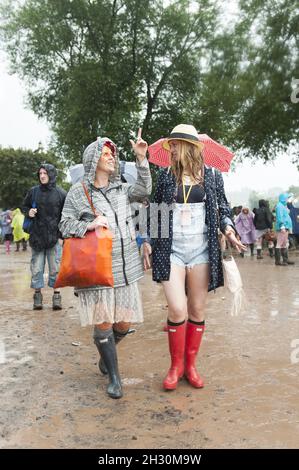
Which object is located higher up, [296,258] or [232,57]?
[232,57]

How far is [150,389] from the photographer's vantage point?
3912 millimetres

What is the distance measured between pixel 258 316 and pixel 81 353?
254 cm

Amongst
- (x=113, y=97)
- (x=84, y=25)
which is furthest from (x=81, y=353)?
(x=84, y=25)

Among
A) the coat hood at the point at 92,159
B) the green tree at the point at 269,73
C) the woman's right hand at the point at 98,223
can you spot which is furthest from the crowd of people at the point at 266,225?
the woman's right hand at the point at 98,223

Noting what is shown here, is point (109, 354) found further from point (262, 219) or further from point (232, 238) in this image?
point (262, 219)

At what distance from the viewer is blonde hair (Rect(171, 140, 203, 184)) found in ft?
12.8

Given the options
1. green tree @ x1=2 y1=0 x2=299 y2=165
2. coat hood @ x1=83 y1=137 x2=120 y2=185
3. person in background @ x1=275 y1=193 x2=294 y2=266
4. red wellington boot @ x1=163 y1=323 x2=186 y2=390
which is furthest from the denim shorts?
green tree @ x1=2 y1=0 x2=299 y2=165

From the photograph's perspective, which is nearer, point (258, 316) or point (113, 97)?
point (258, 316)

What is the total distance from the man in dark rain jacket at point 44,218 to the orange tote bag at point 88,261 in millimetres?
3340

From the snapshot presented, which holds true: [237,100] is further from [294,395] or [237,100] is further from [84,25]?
[294,395]

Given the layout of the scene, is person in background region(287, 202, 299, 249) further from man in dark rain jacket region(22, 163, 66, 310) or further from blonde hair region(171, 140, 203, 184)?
blonde hair region(171, 140, 203, 184)

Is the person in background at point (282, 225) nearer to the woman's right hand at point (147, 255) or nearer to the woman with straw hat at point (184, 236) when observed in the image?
the woman with straw hat at point (184, 236)
